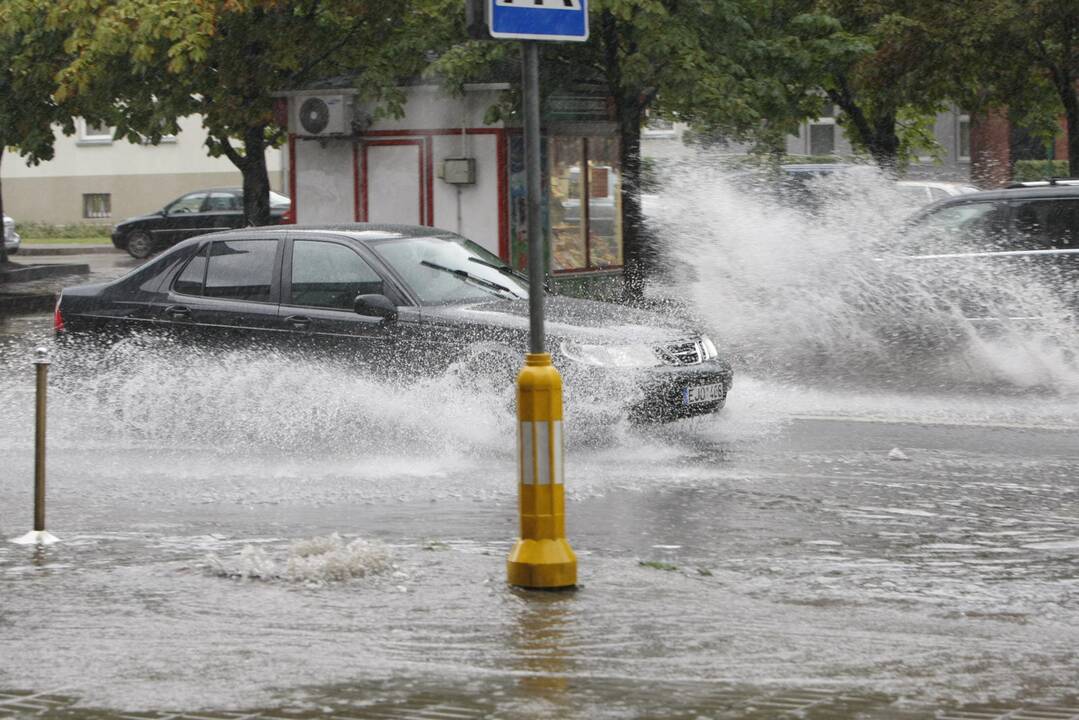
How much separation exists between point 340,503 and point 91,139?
151ft

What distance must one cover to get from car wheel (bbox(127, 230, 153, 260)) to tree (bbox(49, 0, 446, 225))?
16.2 meters

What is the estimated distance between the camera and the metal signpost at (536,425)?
7.28 meters

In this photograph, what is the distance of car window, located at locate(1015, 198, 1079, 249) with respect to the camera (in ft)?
50.7

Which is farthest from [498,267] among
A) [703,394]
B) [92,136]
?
[92,136]

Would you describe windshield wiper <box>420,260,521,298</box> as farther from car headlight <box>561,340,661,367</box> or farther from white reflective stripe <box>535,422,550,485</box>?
white reflective stripe <box>535,422,550,485</box>

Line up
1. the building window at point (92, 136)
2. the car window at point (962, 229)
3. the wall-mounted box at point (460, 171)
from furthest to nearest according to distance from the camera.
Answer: the building window at point (92, 136), the wall-mounted box at point (460, 171), the car window at point (962, 229)

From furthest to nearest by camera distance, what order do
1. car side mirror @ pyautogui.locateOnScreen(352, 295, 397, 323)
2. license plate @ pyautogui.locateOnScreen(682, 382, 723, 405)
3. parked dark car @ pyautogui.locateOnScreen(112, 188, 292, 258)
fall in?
1. parked dark car @ pyautogui.locateOnScreen(112, 188, 292, 258)
2. car side mirror @ pyautogui.locateOnScreen(352, 295, 397, 323)
3. license plate @ pyautogui.locateOnScreen(682, 382, 723, 405)

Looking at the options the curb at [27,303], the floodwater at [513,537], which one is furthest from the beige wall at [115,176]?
the floodwater at [513,537]

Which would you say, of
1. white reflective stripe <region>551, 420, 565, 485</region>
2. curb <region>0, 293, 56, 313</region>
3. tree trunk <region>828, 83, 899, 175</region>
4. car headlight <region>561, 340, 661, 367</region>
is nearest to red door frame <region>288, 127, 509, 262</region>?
curb <region>0, 293, 56, 313</region>

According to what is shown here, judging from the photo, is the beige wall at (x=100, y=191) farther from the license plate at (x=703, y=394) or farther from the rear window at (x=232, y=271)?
the license plate at (x=703, y=394)

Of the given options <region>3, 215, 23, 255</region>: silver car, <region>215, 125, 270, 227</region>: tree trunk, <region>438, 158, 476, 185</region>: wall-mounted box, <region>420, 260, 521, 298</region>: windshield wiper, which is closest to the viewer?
<region>420, 260, 521, 298</region>: windshield wiper

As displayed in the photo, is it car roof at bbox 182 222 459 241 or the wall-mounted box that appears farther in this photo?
the wall-mounted box

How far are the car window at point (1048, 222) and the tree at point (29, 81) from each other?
13.2 metres

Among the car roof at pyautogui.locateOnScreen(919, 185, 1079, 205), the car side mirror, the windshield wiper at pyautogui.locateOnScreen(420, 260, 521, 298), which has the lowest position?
the car side mirror
